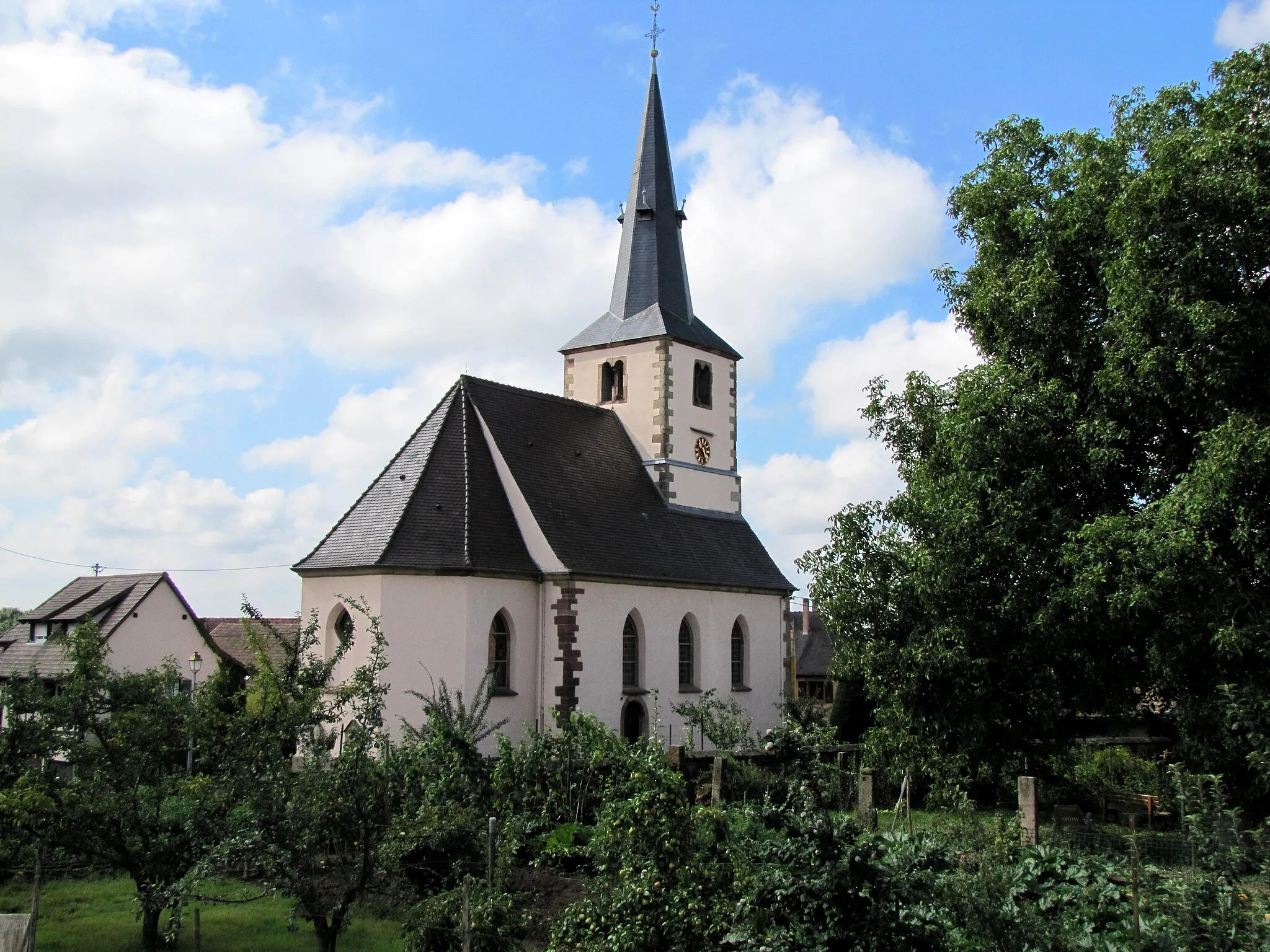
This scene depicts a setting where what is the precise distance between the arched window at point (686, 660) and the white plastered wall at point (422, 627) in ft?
19.3

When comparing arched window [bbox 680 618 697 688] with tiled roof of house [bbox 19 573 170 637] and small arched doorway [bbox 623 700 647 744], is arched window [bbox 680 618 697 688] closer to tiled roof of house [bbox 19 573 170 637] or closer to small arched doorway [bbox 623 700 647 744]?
small arched doorway [bbox 623 700 647 744]

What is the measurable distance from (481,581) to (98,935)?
41.3 feet

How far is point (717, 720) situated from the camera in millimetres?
28422

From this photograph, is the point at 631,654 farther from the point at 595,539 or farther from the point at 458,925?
the point at 458,925

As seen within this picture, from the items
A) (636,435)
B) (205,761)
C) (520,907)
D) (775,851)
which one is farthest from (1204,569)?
(636,435)

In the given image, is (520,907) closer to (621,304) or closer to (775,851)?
(775,851)

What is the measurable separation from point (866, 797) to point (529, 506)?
1179 cm

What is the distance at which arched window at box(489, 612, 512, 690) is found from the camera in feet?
79.2

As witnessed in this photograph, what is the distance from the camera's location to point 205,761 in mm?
10766

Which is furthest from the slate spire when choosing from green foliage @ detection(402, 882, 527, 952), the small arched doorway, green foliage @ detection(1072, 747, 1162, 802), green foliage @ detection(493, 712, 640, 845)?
green foliage @ detection(402, 882, 527, 952)

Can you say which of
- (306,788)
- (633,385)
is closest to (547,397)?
(633,385)

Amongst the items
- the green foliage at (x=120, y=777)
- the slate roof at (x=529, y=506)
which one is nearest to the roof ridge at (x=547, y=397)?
the slate roof at (x=529, y=506)

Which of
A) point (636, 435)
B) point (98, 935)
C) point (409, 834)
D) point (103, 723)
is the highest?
point (636, 435)

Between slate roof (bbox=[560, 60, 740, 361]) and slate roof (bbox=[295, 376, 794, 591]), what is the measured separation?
278cm
